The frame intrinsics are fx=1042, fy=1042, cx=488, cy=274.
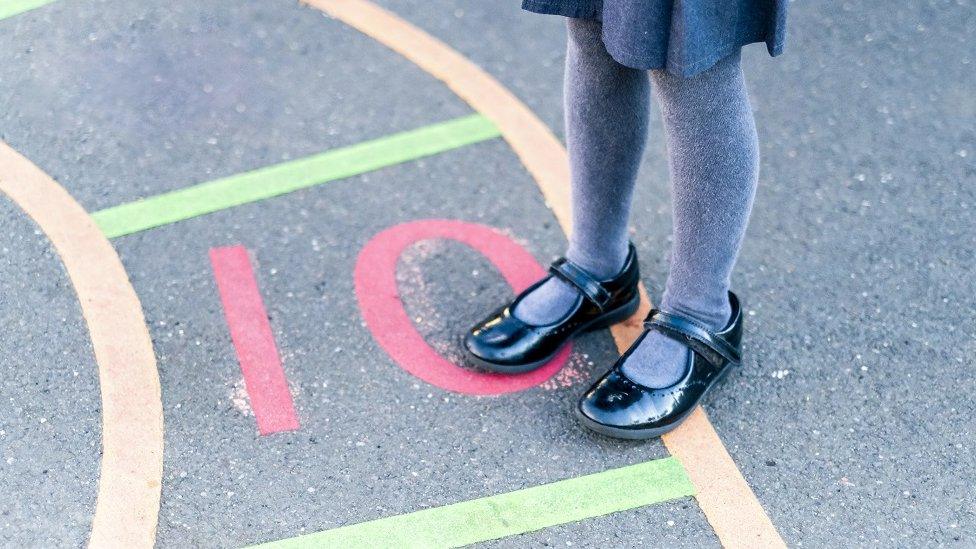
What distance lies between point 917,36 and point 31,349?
118 inches

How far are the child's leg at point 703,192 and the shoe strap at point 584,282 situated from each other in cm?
17

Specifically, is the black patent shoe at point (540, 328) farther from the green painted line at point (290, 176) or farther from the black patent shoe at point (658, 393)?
the green painted line at point (290, 176)

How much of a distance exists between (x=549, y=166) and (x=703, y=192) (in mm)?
1043

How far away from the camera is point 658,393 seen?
2225 millimetres

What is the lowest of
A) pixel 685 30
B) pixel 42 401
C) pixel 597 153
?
pixel 42 401

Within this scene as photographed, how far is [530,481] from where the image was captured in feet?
7.07

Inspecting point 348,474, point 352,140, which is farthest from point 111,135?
point 348,474

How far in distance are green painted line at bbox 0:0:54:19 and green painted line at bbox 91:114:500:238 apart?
116 centimetres

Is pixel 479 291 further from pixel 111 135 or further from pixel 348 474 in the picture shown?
pixel 111 135

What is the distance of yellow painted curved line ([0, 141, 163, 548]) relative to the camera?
80.7 inches

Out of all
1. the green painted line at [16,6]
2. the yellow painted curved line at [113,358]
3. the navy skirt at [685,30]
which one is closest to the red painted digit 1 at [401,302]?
the yellow painted curved line at [113,358]

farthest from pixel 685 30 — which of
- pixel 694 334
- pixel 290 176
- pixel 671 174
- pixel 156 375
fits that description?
pixel 290 176

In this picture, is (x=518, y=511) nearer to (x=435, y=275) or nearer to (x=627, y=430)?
(x=627, y=430)

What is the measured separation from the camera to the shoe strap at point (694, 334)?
2238 millimetres
